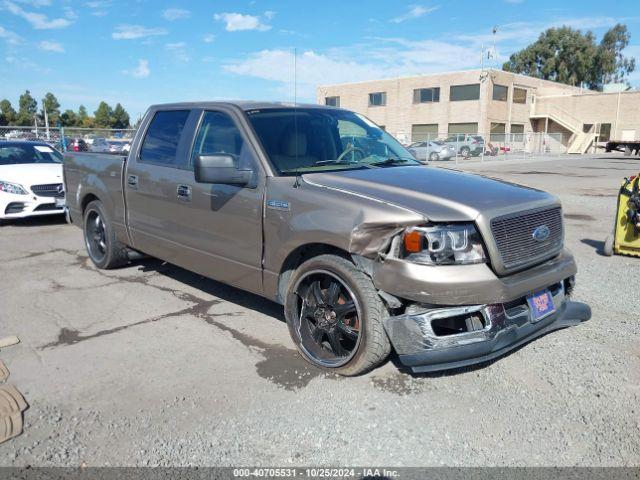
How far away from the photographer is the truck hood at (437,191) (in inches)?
130

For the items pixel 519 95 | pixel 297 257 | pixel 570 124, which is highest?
pixel 519 95

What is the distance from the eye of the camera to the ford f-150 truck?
3232mm

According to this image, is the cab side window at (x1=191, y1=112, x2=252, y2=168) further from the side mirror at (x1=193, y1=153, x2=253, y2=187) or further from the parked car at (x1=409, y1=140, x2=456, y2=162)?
the parked car at (x1=409, y1=140, x2=456, y2=162)

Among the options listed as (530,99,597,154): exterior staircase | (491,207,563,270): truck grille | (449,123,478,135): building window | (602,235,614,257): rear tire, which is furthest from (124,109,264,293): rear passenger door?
(530,99,597,154): exterior staircase

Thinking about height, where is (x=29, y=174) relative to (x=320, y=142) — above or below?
below

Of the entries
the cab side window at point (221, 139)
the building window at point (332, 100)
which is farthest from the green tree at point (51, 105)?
the cab side window at point (221, 139)

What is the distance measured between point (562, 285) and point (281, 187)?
2196mm

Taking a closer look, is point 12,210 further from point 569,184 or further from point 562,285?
point 569,184

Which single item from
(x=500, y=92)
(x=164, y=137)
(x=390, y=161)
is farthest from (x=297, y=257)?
(x=500, y=92)

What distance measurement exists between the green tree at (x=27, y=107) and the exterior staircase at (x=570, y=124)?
8364 centimetres

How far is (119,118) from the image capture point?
103 meters

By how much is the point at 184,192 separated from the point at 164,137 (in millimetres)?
855

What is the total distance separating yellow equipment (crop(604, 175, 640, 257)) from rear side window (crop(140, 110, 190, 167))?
5512 millimetres

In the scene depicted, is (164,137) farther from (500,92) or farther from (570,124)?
(570,124)
